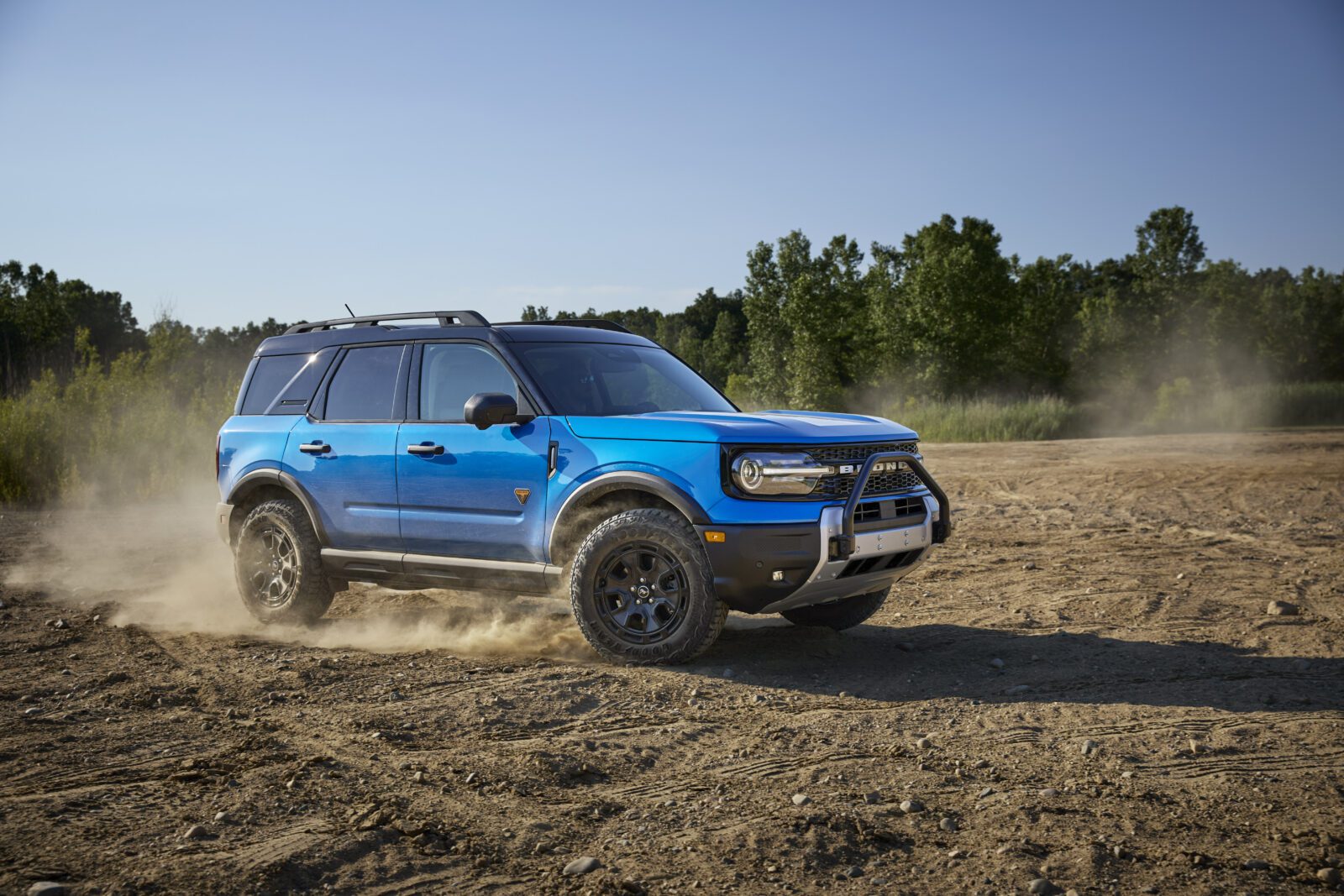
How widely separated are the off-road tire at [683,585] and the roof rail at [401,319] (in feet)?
5.76

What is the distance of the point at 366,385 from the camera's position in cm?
739

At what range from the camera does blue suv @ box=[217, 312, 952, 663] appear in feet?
19.2

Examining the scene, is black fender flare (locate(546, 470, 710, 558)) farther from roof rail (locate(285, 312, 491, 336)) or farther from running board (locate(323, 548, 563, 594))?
roof rail (locate(285, 312, 491, 336))

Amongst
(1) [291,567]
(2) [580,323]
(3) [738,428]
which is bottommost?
(1) [291,567]

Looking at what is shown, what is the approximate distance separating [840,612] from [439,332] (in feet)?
10.7

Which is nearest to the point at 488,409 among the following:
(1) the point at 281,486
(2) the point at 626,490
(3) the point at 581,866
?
(2) the point at 626,490

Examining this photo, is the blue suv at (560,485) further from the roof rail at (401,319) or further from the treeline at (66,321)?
the treeline at (66,321)

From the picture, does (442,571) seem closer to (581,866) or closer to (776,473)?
(776,473)

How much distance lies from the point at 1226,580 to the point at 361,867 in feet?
25.5

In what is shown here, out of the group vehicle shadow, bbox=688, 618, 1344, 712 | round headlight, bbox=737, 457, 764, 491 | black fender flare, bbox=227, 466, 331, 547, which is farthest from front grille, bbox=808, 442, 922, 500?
black fender flare, bbox=227, 466, 331, 547

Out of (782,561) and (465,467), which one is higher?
(465,467)

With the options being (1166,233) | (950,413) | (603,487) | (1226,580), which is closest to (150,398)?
(603,487)

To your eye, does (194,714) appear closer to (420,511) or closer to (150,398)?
(420,511)

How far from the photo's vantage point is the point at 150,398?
1772cm
